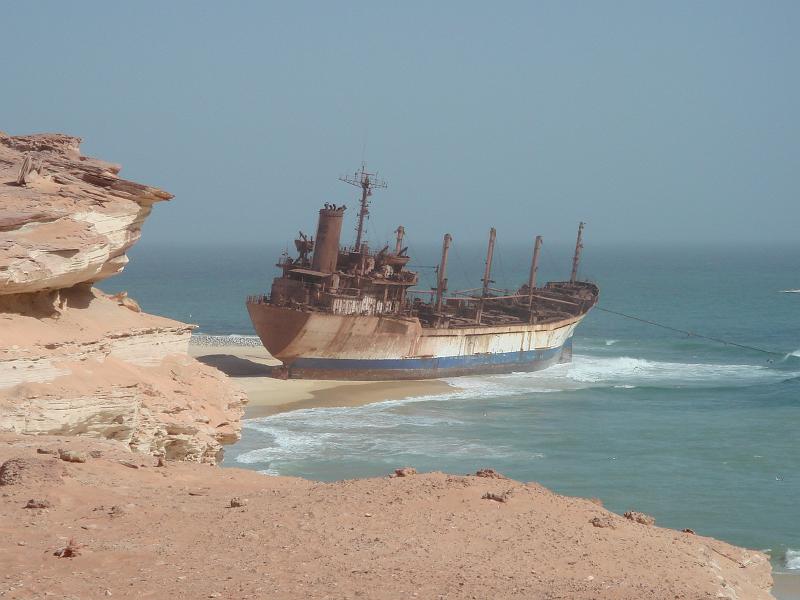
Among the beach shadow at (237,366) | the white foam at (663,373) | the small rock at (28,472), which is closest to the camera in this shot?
the small rock at (28,472)

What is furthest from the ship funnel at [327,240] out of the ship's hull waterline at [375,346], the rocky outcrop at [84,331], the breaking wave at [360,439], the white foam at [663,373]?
the rocky outcrop at [84,331]

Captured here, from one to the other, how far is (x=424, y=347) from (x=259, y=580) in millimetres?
35375

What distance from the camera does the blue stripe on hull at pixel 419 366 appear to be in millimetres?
40812

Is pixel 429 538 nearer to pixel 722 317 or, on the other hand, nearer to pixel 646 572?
pixel 646 572

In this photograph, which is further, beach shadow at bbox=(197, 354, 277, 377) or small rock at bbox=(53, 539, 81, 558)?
beach shadow at bbox=(197, 354, 277, 377)

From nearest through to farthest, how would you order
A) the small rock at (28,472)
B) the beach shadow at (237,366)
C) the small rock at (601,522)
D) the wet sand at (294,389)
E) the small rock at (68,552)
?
the small rock at (68,552), the small rock at (28,472), the small rock at (601,522), the wet sand at (294,389), the beach shadow at (237,366)

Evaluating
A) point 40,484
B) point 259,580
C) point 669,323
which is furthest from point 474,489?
point 669,323

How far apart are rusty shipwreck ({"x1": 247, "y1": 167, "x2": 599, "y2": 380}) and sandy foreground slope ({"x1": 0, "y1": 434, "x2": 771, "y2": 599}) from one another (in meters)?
28.1

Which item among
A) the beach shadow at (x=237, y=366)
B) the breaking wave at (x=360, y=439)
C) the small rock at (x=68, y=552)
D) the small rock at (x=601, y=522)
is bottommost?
the breaking wave at (x=360, y=439)

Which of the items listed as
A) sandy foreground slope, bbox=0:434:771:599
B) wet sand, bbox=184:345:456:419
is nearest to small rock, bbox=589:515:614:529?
sandy foreground slope, bbox=0:434:771:599

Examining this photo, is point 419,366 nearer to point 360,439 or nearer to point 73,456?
point 360,439

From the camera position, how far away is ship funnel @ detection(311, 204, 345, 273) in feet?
137

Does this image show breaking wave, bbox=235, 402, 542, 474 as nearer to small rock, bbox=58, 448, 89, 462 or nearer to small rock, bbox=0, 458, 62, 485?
small rock, bbox=58, 448, 89, 462

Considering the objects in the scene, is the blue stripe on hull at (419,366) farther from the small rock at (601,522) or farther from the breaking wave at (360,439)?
the small rock at (601,522)
